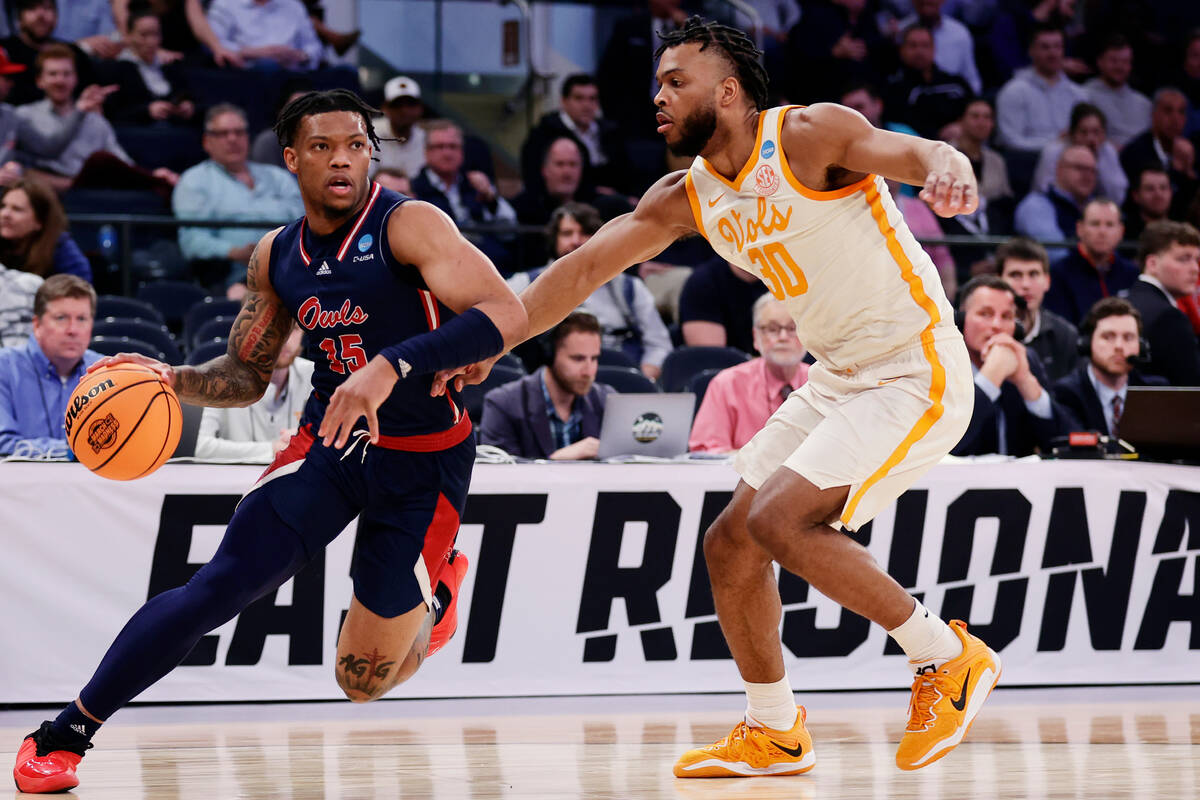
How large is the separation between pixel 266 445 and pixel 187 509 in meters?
0.71

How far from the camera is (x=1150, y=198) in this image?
36.9ft

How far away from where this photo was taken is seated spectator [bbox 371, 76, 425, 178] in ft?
32.9

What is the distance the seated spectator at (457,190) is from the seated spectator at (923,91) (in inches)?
150

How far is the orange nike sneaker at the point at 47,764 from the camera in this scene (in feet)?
12.4

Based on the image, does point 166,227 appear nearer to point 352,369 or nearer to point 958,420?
point 352,369

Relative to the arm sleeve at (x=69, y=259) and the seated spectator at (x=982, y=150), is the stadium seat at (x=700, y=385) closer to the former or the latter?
the arm sleeve at (x=69, y=259)

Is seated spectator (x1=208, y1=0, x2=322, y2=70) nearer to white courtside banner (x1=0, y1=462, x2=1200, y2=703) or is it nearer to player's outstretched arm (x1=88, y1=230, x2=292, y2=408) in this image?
white courtside banner (x1=0, y1=462, x2=1200, y2=703)

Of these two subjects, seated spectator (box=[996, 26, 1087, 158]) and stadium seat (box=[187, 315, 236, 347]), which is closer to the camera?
stadium seat (box=[187, 315, 236, 347])

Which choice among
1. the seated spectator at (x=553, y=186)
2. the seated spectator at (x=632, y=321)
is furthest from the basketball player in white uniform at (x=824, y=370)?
the seated spectator at (x=553, y=186)

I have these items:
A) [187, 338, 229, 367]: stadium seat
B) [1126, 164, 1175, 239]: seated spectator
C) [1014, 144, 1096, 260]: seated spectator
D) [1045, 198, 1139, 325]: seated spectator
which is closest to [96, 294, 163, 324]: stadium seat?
[187, 338, 229, 367]: stadium seat

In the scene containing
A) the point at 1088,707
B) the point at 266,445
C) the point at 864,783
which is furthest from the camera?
the point at 266,445

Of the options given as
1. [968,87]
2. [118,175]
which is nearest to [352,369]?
[118,175]

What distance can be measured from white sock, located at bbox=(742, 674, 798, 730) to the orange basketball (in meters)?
1.82

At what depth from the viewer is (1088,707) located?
5.66m
